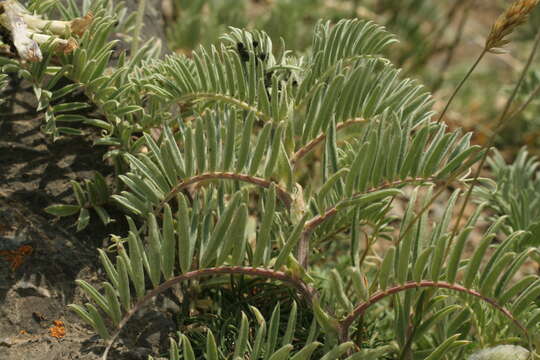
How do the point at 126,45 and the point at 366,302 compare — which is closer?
the point at 366,302

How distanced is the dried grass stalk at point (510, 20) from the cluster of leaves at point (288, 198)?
0.23 m

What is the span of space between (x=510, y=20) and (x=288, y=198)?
0.46 meters

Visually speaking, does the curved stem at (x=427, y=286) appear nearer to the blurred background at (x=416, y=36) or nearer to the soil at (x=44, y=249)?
the soil at (x=44, y=249)

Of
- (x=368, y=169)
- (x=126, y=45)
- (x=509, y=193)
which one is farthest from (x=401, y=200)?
(x=368, y=169)

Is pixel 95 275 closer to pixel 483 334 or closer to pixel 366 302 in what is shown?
pixel 366 302

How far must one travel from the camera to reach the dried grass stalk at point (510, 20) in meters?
0.85

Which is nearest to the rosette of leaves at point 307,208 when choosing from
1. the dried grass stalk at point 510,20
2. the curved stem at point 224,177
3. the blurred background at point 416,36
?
the curved stem at point 224,177

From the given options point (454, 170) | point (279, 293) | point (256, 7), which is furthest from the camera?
point (256, 7)

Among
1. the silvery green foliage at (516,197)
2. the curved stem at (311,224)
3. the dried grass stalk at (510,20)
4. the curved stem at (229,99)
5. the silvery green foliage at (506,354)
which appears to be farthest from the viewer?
the silvery green foliage at (516,197)

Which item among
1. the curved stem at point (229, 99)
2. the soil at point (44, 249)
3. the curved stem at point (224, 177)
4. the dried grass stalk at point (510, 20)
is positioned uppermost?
the dried grass stalk at point (510, 20)

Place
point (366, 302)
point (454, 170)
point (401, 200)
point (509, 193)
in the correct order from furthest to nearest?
point (401, 200), point (509, 193), point (454, 170), point (366, 302)

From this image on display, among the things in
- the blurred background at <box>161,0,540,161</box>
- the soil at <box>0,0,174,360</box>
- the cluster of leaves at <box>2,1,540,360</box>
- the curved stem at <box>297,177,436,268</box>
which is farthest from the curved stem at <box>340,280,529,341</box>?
the blurred background at <box>161,0,540,161</box>

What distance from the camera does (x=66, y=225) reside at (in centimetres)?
125

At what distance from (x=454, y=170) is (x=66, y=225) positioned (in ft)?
2.36
